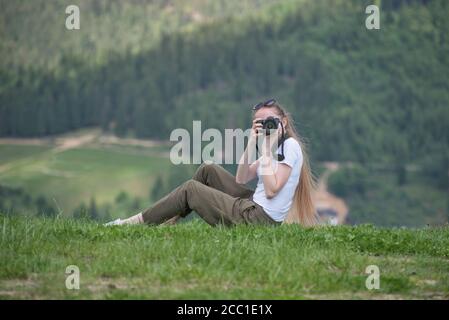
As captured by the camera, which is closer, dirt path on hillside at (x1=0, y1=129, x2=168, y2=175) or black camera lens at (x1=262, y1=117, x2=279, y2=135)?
black camera lens at (x1=262, y1=117, x2=279, y2=135)

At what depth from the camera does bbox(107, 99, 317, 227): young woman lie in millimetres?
9453

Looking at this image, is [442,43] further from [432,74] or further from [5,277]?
[5,277]

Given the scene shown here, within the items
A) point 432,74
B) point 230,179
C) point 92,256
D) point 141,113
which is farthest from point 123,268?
point 432,74

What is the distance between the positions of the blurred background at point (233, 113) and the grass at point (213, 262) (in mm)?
125339

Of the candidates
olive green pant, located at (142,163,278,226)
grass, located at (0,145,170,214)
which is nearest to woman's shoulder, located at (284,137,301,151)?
olive green pant, located at (142,163,278,226)

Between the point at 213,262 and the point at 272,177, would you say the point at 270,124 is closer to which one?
the point at 272,177

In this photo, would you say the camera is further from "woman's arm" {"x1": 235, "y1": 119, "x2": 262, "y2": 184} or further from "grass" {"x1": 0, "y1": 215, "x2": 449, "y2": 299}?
"grass" {"x1": 0, "y1": 215, "x2": 449, "y2": 299}

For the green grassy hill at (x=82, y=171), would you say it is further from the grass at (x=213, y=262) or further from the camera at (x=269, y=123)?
the grass at (x=213, y=262)

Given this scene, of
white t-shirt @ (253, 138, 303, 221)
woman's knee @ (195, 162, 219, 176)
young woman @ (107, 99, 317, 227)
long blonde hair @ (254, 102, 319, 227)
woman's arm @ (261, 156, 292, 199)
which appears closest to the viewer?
woman's arm @ (261, 156, 292, 199)

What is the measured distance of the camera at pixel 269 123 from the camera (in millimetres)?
9773

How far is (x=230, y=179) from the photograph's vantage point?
33.3ft

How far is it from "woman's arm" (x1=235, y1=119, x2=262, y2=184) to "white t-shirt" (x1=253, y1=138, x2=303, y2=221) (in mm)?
195

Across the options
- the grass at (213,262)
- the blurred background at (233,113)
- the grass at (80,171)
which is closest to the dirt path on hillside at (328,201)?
the blurred background at (233,113)

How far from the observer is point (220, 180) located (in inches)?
400
